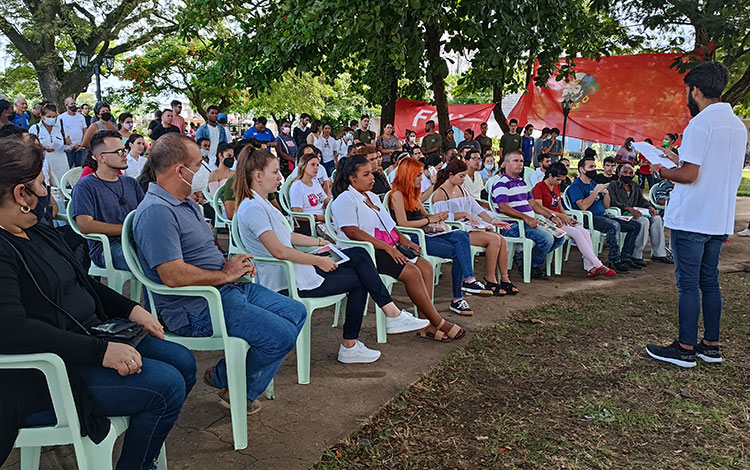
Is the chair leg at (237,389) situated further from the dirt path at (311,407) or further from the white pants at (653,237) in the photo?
the white pants at (653,237)

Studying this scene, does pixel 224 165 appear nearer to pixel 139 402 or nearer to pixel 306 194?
pixel 306 194

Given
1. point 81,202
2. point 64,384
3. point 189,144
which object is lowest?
point 64,384

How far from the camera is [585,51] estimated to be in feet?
36.4

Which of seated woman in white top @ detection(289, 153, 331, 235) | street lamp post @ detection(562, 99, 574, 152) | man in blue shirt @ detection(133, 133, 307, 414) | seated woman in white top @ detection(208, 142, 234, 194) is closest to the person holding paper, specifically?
seated woman in white top @ detection(289, 153, 331, 235)

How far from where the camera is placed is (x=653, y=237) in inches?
308

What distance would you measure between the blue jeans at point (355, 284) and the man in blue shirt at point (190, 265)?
82 cm

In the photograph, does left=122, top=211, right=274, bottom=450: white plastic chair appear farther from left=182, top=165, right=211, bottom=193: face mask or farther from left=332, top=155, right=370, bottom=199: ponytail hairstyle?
left=332, top=155, right=370, bottom=199: ponytail hairstyle

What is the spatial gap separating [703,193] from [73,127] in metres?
9.25

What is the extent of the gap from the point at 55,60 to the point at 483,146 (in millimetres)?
14572

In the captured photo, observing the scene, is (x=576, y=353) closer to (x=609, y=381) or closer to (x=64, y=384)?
(x=609, y=381)

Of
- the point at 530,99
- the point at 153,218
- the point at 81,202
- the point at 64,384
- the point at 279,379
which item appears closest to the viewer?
the point at 64,384

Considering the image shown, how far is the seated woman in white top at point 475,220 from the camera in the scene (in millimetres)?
5824

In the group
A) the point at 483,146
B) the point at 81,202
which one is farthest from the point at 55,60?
the point at 81,202

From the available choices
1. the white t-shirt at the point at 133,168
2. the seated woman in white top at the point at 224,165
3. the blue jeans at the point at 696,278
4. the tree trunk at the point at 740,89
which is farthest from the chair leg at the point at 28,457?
the tree trunk at the point at 740,89
